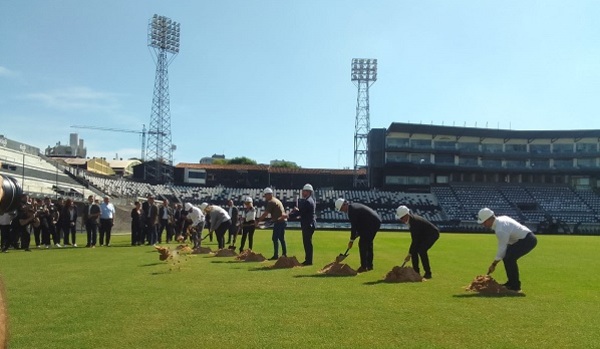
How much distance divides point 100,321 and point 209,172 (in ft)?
261

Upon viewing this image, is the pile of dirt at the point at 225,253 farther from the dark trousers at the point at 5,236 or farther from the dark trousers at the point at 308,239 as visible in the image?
the dark trousers at the point at 5,236

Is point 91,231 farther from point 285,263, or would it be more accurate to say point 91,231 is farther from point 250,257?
point 285,263

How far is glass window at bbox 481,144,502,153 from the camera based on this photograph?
84.9 m

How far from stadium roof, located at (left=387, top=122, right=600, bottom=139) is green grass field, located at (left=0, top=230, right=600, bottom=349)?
70.8m

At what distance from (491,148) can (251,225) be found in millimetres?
73393

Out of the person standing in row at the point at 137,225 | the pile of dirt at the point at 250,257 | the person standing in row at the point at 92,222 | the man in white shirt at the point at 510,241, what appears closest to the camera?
the man in white shirt at the point at 510,241

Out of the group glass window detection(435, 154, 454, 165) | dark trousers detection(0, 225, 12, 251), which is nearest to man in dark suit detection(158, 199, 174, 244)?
dark trousers detection(0, 225, 12, 251)

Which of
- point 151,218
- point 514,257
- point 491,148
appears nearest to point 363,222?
point 514,257

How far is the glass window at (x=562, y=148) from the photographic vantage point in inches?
3313

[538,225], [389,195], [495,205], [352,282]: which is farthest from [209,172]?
[352,282]

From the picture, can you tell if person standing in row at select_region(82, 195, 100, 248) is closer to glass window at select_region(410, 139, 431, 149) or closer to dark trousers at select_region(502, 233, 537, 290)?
dark trousers at select_region(502, 233, 537, 290)

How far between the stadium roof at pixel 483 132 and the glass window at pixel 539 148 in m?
1.74

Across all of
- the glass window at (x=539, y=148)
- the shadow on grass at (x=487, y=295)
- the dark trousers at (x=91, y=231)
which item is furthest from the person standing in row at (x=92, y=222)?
the glass window at (x=539, y=148)

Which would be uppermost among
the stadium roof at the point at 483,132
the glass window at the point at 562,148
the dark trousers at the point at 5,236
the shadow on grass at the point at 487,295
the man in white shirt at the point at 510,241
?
the stadium roof at the point at 483,132
